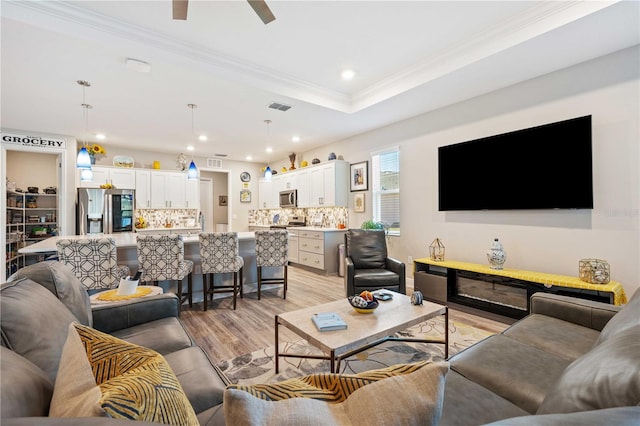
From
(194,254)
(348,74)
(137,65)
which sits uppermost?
(348,74)

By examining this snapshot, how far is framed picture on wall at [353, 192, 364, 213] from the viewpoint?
18.9ft

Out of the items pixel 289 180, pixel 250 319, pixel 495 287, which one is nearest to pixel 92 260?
pixel 250 319

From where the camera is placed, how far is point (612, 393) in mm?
686

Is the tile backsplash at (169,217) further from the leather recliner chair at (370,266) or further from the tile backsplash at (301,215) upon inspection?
the leather recliner chair at (370,266)

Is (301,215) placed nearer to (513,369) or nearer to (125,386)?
(513,369)

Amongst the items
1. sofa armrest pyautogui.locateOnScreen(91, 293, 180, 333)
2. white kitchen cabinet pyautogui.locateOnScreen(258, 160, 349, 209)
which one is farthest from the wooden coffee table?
white kitchen cabinet pyautogui.locateOnScreen(258, 160, 349, 209)

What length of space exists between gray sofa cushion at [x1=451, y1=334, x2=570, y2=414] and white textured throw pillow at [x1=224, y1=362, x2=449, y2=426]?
984mm

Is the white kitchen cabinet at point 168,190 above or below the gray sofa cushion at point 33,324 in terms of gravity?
above

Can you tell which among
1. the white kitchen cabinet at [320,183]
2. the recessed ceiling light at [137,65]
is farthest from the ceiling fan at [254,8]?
the white kitchen cabinet at [320,183]

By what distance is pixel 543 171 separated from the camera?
131 inches

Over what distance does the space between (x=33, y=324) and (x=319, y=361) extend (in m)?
1.93

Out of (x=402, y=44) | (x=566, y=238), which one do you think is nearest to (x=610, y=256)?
(x=566, y=238)

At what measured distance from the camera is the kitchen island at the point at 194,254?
11.7ft

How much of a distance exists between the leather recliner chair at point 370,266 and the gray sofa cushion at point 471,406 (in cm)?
223
